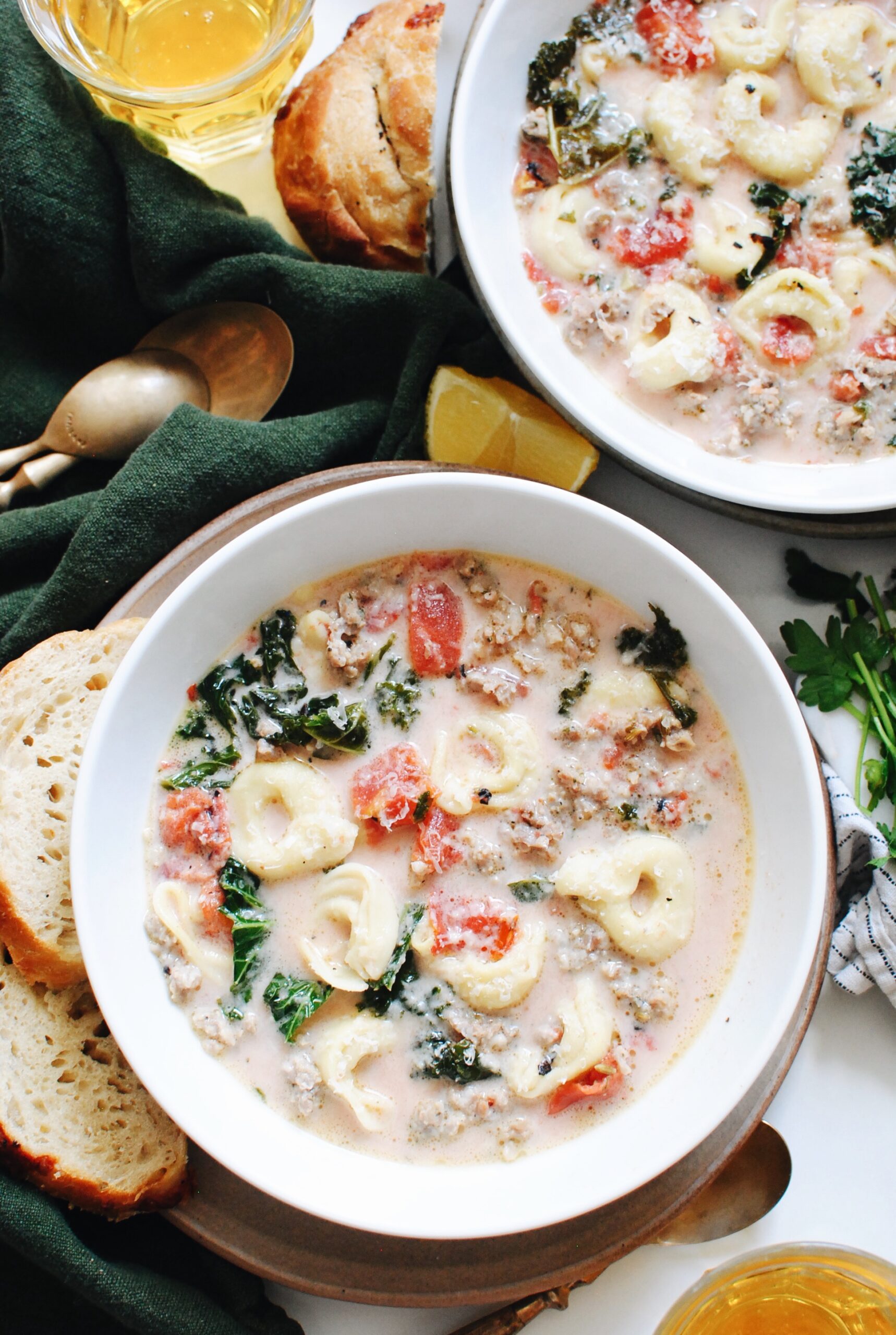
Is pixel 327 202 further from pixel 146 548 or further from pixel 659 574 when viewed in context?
pixel 659 574

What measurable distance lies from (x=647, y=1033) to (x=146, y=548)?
1821mm

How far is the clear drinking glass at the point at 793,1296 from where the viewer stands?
10.1 ft

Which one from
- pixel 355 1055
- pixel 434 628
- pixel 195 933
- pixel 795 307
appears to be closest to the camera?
pixel 355 1055

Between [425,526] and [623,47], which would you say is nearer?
[425,526]

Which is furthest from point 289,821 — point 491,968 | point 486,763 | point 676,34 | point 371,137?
point 676,34

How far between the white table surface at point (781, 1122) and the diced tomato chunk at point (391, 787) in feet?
3.42

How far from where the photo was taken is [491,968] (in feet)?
9.30

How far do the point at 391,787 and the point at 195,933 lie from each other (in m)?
0.60

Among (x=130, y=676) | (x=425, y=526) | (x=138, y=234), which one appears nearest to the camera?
(x=130, y=676)

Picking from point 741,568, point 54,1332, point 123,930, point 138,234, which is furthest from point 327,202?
point 54,1332

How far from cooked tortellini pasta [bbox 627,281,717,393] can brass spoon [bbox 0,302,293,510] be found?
39.5 inches

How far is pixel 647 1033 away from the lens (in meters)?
2.91

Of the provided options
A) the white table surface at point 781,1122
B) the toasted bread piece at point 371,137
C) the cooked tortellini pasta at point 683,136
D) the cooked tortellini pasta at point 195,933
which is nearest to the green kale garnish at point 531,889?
the cooked tortellini pasta at point 195,933

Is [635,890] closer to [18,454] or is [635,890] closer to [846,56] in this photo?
[18,454]
